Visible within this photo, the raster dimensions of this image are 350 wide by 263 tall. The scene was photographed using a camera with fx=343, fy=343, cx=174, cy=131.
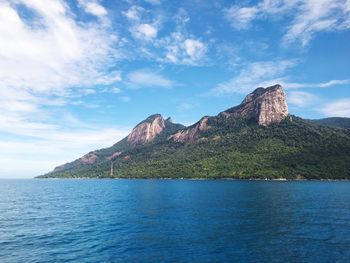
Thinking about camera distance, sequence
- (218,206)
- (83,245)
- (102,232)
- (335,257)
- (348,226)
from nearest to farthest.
Result: (335,257) < (83,245) < (102,232) < (348,226) < (218,206)

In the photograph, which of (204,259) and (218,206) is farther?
(218,206)

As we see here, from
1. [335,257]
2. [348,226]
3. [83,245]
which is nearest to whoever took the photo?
[335,257]

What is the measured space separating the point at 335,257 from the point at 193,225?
1316 inches

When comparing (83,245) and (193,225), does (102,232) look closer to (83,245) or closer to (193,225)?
(83,245)

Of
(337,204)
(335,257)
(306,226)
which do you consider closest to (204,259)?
(335,257)

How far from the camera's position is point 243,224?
79.2 metres

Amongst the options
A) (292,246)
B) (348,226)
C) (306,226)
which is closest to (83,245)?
(292,246)

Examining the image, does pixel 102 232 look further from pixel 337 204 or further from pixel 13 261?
pixel 337 204

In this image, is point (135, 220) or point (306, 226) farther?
point (135, 220)

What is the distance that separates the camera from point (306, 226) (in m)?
77.4

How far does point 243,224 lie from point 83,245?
1493 inches

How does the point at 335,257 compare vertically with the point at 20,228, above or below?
below

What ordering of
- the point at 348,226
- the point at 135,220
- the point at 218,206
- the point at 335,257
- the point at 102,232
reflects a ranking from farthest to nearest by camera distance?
the point at 218,206 → the point at 135,220 → the point at 348,226 → the point at 102,232 → the point at 335,257

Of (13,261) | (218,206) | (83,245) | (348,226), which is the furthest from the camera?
(218,206)
